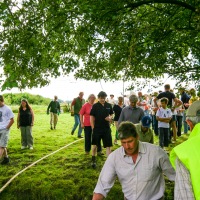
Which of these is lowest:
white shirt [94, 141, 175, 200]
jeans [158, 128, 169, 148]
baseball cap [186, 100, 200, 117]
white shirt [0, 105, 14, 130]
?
jeans [158, 128, 169, 148]

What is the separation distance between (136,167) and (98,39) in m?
3.35

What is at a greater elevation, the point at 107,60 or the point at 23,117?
the point at 107,60

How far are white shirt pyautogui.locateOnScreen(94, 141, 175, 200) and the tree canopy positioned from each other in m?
2.01

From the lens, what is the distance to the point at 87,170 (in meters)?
8.47

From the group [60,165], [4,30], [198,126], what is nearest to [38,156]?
[60,165]

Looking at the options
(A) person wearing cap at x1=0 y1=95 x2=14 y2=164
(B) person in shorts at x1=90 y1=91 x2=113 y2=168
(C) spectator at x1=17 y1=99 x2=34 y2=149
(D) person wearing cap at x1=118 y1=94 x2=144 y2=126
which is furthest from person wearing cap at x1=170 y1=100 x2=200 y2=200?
(C) spectator at x1=17 y1=99 x2=34 y2=149

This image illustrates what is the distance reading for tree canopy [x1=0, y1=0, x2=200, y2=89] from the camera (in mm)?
5832

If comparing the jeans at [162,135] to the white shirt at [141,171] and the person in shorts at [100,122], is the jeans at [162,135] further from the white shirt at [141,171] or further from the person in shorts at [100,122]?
the white shirt at [141,171]

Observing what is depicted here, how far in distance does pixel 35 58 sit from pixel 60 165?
4.28m

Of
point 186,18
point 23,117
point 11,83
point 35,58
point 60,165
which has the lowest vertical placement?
point 60,165

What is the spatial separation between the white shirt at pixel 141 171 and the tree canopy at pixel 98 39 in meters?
2.01

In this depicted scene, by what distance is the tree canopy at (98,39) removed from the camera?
19.1ft

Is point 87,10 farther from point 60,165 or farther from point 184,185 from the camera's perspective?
point 60,165

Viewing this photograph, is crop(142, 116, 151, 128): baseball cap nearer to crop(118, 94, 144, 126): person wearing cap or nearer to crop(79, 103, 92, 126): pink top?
crop(118, 94, 144, 126): person wearing cap
